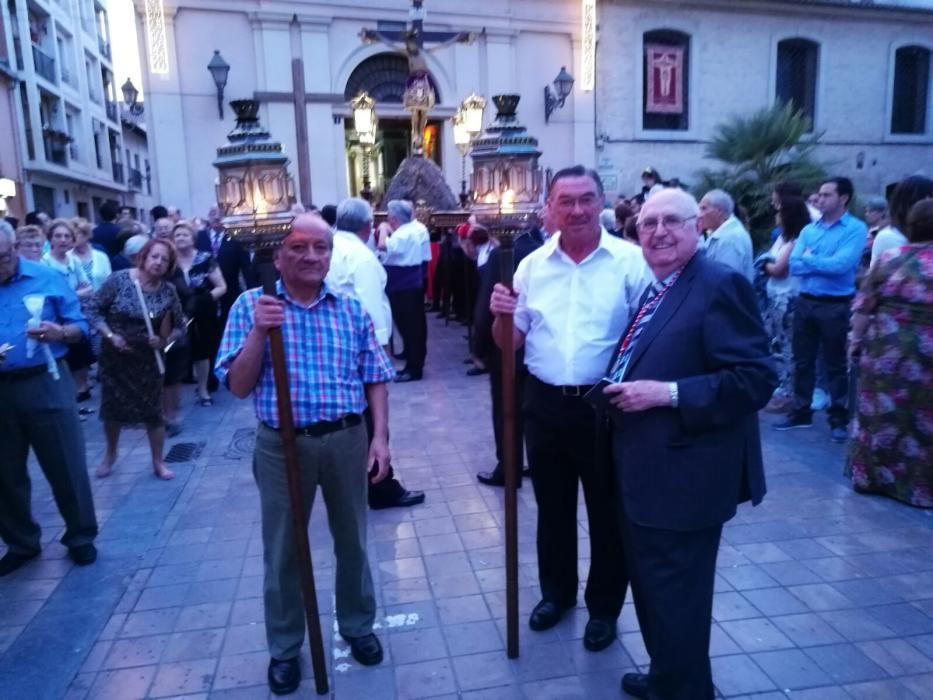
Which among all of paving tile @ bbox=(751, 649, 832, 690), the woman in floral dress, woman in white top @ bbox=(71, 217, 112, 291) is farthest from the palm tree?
paving tile @ bbox=(751, 649, 832, 690)

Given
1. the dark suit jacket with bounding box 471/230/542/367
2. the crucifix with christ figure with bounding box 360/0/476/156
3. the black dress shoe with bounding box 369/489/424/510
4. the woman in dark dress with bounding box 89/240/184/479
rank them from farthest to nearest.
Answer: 1. the crucifix with christ figure with bounding box 360/0/476/156
2. the woman in dark dress with bounding box 89/240/184/479
3. the black dress shoe with bounding box 369/489/424/510
4. the dark suit jacket with bounding box 471/230/542/367

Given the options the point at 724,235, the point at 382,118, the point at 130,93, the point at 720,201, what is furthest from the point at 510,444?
the point at 382,118

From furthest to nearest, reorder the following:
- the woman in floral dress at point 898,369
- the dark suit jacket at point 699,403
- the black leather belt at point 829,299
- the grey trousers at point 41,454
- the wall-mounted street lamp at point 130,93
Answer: the wall-mounted street lamp at point 130,93 → the black leather belt at point 829,299 → the woman in floral dress at point 898,369 → the grey trousers at point 41,454 → the dark suit jacket at point 699,403

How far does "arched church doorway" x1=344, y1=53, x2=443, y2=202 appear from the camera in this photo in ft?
47.8

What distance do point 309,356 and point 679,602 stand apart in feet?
5.34

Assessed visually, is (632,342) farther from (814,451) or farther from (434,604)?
(814,451)

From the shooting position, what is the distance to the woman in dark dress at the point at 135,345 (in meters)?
5.41

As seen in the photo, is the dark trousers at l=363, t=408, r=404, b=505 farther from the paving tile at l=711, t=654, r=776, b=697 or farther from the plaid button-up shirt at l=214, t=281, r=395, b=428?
the paving tile at l=711, t=654, r=776, b=697

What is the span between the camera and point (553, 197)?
2934 mm

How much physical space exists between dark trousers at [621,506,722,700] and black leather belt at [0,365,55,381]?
10.8ft

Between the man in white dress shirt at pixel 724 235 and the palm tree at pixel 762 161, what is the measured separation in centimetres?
768

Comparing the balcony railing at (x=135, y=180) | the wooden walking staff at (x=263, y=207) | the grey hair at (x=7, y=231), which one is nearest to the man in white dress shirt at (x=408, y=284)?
the grey hair at (x=7, y=231)

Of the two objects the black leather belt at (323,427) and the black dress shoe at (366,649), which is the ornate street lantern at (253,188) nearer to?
the black leather belt at (323,427)

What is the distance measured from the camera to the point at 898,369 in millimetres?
4508
